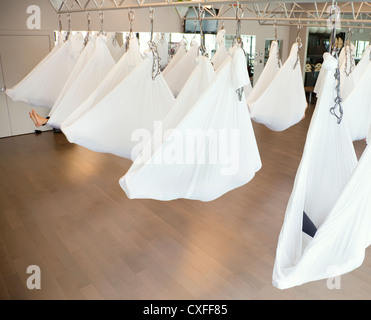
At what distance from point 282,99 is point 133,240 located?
61.6 inches

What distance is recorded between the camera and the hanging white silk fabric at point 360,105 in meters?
2.12

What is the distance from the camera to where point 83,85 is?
7.29ft

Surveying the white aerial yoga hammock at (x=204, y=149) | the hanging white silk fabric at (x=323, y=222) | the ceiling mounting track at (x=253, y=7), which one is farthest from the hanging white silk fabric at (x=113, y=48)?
the hanging white silk fabric at (x=323, y=222)

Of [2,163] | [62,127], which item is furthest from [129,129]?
[2,163]

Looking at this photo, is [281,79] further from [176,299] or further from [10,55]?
[10,55]

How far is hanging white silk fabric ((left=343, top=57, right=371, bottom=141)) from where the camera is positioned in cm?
212

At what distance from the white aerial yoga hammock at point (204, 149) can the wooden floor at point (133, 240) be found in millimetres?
797

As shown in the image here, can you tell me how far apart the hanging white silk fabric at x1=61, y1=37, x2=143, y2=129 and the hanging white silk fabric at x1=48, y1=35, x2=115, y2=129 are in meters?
0.32

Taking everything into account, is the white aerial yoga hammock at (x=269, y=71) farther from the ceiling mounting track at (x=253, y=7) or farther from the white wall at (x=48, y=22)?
the white wall at (x=48, y=22)

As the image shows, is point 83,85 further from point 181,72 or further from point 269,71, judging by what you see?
point 269,71

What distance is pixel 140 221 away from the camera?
9.11 feet

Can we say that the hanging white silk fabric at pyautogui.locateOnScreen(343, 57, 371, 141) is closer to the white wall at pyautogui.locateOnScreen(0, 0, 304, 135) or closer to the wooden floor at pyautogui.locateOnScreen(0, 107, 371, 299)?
the wooden floor at pyautogui.locateOnScreen(0, 107, 371, 299)

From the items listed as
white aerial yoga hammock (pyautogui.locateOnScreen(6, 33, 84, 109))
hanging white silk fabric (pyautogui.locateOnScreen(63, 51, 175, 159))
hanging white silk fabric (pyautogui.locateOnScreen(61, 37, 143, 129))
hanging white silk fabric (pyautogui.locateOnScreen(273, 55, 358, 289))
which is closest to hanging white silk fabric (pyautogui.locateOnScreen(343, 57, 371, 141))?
hanging white silk fabric (pyautogui.locateOnScreen(273, 55, 358, 289))
